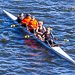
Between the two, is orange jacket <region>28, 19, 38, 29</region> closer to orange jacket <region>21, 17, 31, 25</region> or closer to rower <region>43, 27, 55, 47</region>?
orange jacket <region>21, 17, 31, 25</region>

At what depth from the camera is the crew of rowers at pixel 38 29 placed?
30609 millimetres

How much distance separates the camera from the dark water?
27.0 meters

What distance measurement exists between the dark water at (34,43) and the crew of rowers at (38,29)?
87 centimetres

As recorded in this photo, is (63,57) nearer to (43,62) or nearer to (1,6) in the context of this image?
(43,62)

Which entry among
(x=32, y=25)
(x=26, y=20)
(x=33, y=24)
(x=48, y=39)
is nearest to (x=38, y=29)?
(x=32, y=25)

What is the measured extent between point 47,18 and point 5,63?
13106 millimetres

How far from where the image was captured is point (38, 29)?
32625mm

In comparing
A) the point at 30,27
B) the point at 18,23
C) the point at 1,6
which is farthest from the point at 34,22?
the point at 1,6

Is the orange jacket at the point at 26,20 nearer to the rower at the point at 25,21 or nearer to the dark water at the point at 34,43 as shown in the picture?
the rower at the point at 25,21

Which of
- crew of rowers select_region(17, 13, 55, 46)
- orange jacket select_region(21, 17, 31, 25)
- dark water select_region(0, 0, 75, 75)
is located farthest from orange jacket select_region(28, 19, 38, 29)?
dark water select_region(0, 0, 75, 75)

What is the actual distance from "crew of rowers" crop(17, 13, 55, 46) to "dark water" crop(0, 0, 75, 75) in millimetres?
871

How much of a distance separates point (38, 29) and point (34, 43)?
1.54 meters

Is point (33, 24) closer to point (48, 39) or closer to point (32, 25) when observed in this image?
point (32, 25)

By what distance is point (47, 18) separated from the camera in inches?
1564
